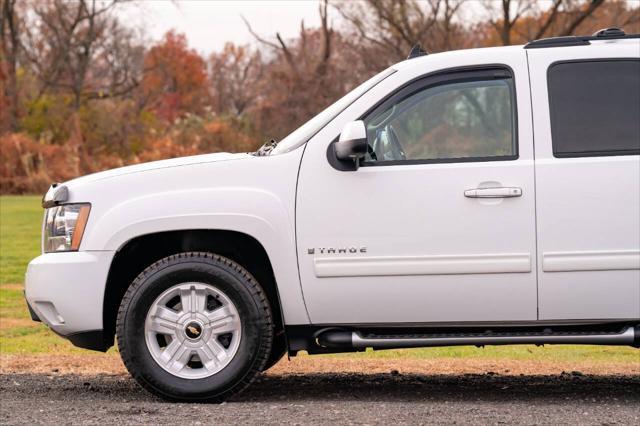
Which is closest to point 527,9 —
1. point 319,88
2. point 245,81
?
point 319,88

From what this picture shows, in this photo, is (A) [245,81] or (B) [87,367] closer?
(B) [87,367]

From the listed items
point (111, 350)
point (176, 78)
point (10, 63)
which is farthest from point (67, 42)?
point (111, 350)

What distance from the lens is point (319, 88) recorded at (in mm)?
54156

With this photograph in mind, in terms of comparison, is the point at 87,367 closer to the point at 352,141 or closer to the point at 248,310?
the point at 248,310

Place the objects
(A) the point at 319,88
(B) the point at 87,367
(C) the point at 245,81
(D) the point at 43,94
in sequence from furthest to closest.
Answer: (C) the point at 245,81, (D) the point at 43,94, (A) the point at 319,88, (B) the point at 87,367

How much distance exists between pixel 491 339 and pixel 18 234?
68.5ft

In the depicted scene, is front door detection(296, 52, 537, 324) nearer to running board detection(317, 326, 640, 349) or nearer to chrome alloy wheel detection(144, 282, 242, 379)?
running board detection(317, 326, 640, 349)

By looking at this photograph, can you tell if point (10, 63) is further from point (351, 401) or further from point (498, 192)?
point (498, 192)

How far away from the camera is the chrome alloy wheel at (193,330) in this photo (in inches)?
257

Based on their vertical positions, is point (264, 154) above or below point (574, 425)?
above

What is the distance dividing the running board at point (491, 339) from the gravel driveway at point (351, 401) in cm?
34

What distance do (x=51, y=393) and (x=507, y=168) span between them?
10.0 ft

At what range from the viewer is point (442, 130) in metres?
6.97

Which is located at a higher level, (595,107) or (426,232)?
(595,107)
